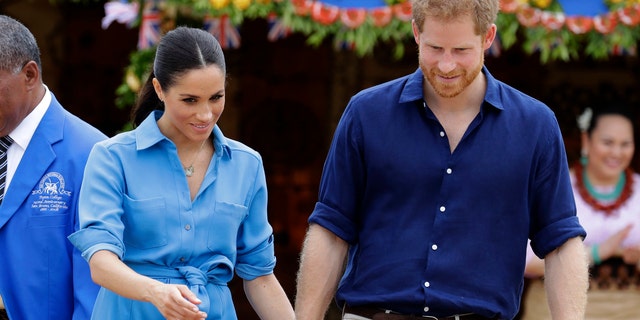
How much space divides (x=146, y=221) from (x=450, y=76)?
107cm

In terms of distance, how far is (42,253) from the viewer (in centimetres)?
441

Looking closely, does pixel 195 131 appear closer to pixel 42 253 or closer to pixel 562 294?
pixel 42 253

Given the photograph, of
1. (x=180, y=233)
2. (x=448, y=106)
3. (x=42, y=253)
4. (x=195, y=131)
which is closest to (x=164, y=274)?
(x=180, y=233)

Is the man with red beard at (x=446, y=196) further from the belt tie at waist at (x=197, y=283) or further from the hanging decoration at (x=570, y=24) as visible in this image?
the hanging decoration at (x=570, y=24)

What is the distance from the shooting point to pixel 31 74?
449 centimetres

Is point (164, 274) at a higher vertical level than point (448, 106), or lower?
lower

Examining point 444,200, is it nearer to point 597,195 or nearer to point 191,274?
point 191,274

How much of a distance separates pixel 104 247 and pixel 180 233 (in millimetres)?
266

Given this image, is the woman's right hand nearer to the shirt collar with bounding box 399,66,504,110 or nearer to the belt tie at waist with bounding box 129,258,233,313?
the belt tie at waist with bounding box 129,258,233,313

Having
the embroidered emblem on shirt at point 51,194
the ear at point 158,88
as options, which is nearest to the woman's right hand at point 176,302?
the ear at point 158,88

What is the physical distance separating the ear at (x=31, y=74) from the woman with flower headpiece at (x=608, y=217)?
3.20 m

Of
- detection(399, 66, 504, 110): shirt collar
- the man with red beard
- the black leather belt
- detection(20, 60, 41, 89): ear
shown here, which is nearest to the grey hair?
detection(20, 60, 41, 89): ear

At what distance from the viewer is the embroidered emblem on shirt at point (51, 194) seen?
4398mm

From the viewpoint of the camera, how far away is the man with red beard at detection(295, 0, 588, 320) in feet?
13.1
